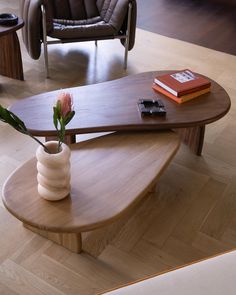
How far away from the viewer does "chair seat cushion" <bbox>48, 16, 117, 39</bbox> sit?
312 centimetres

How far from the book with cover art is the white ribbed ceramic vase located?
91 centimetres

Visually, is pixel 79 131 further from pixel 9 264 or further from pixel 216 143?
pixel 216 143

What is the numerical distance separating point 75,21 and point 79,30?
0.31 meters

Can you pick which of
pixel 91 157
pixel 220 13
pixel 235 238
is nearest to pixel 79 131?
pixel 91 157

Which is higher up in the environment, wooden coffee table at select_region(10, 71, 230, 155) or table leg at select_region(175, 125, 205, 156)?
wooden coffee table at select_region(10, 71, 230, 155)

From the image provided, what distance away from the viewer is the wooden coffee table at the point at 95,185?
1.52 metres

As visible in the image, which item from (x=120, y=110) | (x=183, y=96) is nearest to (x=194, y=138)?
(x=183, y=96)

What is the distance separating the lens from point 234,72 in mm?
3543

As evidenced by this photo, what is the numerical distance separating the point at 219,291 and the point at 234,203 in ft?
3.36

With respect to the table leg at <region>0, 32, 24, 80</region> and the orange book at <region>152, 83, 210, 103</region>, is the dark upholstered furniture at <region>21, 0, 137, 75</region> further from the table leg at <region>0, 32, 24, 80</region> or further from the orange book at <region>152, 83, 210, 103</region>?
the orange book at <region>152, 83, 210, 103</region>

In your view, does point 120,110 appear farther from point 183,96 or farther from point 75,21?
point 75,21

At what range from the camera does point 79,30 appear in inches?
124

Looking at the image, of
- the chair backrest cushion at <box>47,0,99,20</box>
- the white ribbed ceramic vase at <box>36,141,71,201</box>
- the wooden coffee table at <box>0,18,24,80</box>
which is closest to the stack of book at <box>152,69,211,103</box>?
the white ribbed ceramic vase at <box>36,141,71,201</box>

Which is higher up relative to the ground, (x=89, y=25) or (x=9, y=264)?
(x=89, y=25)
